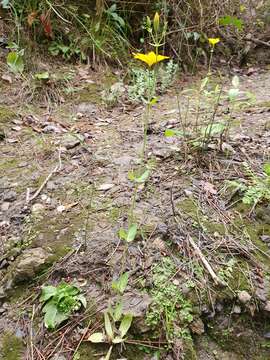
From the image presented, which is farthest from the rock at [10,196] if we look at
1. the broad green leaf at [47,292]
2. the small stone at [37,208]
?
the broad green leaf at [47,292]

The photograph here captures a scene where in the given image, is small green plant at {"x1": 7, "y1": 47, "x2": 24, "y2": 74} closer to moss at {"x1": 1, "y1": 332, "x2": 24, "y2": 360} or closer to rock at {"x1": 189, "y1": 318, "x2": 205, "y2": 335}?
moss at {"x1": 1, "y1": 332, "x2": 24, "y2": 360}

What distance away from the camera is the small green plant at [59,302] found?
1.49 meters

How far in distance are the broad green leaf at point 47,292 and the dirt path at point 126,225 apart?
0.21 feet

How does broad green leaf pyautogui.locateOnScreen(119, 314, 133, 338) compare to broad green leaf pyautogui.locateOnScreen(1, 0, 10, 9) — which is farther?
broad green leaf pyautogui.locateOnScreen(1, 0, 10, 9)

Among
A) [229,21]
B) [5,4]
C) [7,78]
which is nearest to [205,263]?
[7,78]

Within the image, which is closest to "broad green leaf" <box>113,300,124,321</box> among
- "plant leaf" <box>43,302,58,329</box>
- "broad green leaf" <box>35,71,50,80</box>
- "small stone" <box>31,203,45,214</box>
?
"plant leaf" <box>43,302,58,329</box>

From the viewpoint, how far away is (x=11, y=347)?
1479 millimetres

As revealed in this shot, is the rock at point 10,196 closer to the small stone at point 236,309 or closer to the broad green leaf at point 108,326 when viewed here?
the broad green leaf at point 108,326

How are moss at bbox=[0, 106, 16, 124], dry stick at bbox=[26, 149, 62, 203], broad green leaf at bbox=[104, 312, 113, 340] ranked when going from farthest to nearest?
moss at bbox=[0, 106, 16, 124] → dry stick at bbox=[26, 149, 62, 203] → broad green leaf at bbox=[104, 312, 113, 340]

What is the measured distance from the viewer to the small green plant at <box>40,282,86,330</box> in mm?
1492

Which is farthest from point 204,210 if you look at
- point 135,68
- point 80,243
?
point 135,68

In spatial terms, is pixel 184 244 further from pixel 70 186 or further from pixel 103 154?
pixel 103 154

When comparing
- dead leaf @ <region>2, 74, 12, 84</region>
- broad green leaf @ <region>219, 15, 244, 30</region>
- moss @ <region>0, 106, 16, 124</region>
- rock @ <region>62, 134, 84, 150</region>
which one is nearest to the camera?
rock @ <region>62, 134, 84, 150</region>

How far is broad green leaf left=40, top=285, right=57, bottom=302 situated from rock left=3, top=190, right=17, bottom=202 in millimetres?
729
